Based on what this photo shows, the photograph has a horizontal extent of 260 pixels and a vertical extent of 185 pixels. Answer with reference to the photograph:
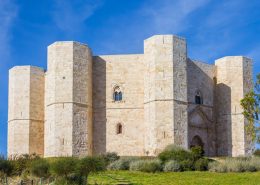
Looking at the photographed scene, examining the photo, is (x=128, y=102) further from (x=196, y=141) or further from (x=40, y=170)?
(x=40, y=170)

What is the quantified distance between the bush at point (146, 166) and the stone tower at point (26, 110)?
14.6 metres

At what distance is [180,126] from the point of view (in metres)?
36.3

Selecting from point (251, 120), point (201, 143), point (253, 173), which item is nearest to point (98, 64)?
point (201, 143)

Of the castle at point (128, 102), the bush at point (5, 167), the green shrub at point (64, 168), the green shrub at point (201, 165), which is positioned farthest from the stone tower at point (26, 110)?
the green shrub at point (64, 168)

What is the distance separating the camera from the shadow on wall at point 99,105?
3819cm

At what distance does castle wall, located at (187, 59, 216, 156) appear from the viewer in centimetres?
3944

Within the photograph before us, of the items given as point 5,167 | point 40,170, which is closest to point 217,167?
point 40,170

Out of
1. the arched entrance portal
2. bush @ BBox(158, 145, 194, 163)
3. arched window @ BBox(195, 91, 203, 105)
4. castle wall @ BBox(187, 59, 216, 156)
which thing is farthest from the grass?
arched window @ BBox(195, 91, 203, 105)

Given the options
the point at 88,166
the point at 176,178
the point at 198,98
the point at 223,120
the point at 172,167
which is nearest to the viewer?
the point at 88,166

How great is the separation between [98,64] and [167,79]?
540cm

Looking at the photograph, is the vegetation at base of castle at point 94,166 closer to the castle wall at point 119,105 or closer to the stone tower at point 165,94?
the stone tower at point 165,94

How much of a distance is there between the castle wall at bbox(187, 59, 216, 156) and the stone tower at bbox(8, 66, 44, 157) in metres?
10.5

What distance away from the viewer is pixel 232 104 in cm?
4041

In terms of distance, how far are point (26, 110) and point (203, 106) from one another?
12380 mm
